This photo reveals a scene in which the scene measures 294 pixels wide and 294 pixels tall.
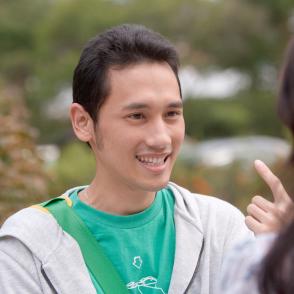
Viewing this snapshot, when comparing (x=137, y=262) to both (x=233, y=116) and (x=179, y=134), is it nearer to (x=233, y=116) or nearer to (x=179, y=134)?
(x=179, y=134)

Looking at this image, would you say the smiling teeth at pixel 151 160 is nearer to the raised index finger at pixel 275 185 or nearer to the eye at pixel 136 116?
the eye at pixel 136 116

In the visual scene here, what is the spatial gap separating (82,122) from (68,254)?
508 mm

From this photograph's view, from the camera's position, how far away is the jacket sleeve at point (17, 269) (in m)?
2.44

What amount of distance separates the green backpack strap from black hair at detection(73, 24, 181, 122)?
1.11 feet

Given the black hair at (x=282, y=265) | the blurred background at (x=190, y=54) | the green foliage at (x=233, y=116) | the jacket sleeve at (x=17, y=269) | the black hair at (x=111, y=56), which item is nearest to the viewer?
the black hair at (x=282, y=265)

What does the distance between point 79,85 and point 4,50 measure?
2059cm

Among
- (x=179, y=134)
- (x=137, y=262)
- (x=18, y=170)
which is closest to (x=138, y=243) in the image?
A: (x=137, y=262)

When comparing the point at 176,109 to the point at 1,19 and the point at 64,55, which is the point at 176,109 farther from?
the point at 1,19

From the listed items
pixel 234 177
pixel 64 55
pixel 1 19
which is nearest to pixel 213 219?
pixel 234 177

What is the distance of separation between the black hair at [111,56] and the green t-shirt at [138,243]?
0.35 metres

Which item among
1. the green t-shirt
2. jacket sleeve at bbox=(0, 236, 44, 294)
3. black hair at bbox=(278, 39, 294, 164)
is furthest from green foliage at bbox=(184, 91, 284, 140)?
black hair at bbox=(278, 39, 294, 164)

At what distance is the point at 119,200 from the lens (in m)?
2.68

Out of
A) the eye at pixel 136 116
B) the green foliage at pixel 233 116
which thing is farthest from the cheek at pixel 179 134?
the green foliage at pixel 233 116

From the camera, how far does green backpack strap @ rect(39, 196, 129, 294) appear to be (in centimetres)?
250
